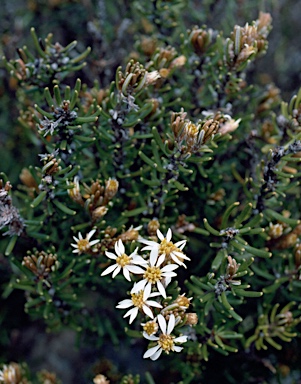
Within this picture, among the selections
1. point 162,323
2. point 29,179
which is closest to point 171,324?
point 162,323

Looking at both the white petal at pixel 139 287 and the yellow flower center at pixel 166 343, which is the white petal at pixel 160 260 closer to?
the white petal at pixel 139 287

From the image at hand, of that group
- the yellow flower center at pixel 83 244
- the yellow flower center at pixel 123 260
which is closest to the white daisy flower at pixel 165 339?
the yellow flower center at pixel 123 260

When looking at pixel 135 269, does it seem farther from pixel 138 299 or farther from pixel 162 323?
pixel 162 323

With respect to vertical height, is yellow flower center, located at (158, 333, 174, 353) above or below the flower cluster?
below

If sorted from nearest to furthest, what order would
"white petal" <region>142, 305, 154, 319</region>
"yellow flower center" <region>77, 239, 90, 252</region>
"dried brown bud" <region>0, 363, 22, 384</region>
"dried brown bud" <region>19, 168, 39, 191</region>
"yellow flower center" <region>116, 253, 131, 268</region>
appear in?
"white petal" <region>142, 305, 154, 319</region> < "yellow flower center" <region>116, 253, 131, 268</region> < "yellow flower center" <region>77, 239, 90, 252</region> < "dried brown bud" <region>0, 363, 22, 384</region> < "dried brown bud" <region>19, 168, 39, 191</region>

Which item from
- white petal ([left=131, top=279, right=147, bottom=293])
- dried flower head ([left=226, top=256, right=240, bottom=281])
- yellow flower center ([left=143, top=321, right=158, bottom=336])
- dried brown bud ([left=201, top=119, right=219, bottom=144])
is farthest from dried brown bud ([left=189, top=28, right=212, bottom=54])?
yellow flower center ([left=143, top=321, right=158, bottom=336])

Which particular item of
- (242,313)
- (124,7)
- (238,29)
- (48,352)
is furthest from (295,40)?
(48,352)

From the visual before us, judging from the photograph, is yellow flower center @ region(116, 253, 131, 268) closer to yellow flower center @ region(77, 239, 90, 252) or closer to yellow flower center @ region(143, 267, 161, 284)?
yellow flower center @ region(143, 267, 161, 284)

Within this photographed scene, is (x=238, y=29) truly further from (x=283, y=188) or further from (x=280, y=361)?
(x=280, y=361)
